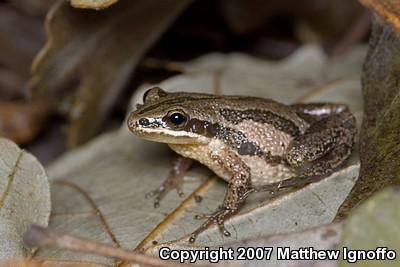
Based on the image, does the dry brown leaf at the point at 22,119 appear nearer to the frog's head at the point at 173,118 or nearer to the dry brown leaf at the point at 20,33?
the dry brown leaf at the point at 20,33

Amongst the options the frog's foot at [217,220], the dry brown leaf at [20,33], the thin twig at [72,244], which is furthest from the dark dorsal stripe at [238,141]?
the dry brown leaf at [20,33]

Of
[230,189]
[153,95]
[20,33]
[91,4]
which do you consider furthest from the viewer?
[20,33]


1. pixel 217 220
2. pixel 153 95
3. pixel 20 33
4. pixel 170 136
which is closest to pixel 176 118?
pixel 170 136

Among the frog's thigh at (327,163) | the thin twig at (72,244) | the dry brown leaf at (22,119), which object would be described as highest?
the thin twig at (72,244)

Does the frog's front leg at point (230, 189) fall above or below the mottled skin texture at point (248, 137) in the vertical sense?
below

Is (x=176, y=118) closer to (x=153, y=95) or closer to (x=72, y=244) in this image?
(x=153, y=95)

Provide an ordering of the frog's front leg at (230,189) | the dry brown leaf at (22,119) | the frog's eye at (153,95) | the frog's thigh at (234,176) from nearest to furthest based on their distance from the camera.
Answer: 1. the frog's front leg at (230,189)
2. the frog's thigh at (234,176)
3. the frog's eye at (153,95)
4. the dry brown leaf at (22,119)
